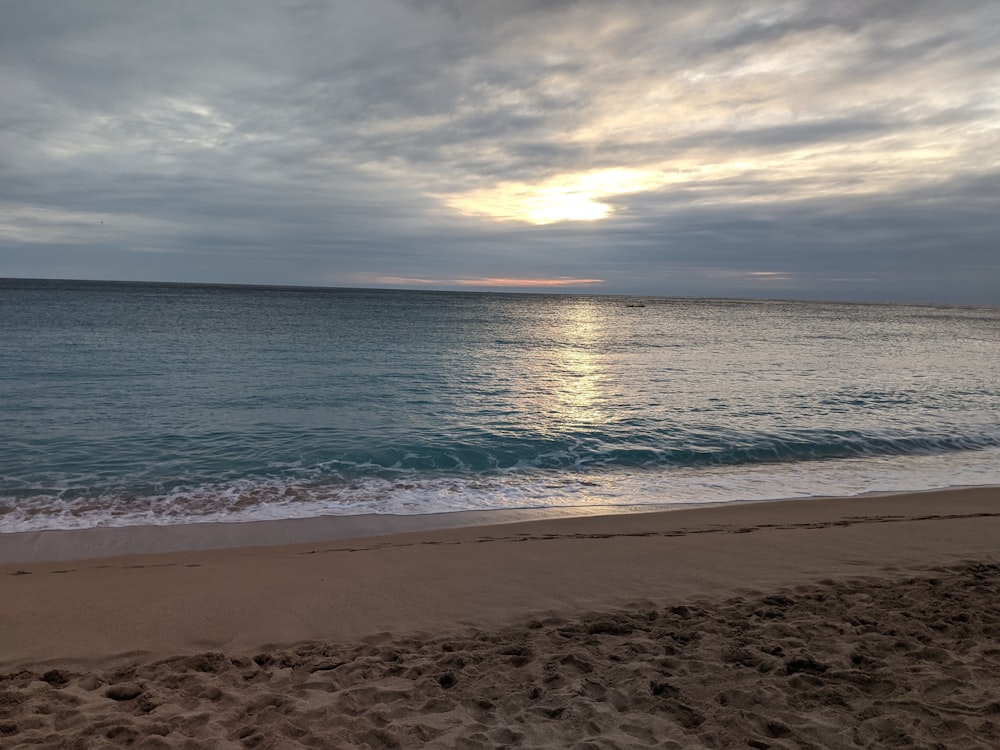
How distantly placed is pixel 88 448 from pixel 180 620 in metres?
8.69

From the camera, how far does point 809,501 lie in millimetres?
10312

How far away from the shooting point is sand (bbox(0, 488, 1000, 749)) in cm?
385

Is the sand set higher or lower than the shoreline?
higher

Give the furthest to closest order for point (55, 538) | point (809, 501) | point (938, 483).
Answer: point (938, 483) < point (809, 501) < point (55, 538)

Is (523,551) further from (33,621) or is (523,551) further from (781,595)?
(33,621)

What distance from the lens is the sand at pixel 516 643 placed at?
152 inches

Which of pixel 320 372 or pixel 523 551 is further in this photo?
pixel 320 372

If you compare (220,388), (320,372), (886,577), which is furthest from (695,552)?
(320,372)

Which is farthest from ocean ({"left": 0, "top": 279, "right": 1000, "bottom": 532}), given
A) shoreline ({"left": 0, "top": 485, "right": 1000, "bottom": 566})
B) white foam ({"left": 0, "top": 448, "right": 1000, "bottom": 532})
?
shoreline ({"left": 0, "top": 485, "right": 1000, "bottom": 566})

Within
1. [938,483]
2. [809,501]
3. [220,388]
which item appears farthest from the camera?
[220,388]

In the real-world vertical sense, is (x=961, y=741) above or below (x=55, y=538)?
above

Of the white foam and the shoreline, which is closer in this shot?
the shoreline

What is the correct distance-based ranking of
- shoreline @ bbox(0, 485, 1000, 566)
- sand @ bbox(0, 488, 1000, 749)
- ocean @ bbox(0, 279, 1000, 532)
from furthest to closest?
ocean @ bbox(0, 279, 1000, 532) → shoreline @ bbox(0, 485, 1000, 566) → sand @ bbox(0, 488, 1000, 749)

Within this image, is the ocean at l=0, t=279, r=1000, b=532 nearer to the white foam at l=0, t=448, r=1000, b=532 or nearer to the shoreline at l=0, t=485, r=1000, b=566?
the white foam at l=0, t=448, r=1000, b=532
